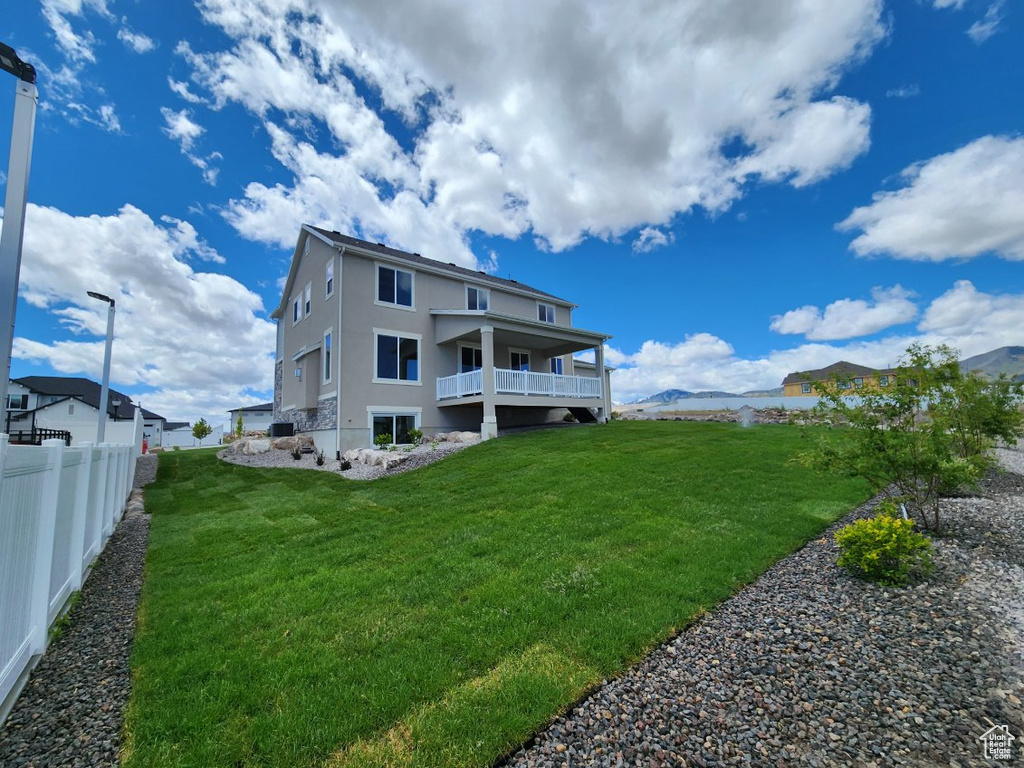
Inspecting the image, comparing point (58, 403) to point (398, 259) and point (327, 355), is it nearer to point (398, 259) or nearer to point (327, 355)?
point (327, 355)

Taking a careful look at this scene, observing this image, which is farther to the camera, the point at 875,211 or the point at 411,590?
the point at 875,211

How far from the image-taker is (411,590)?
4457 mm

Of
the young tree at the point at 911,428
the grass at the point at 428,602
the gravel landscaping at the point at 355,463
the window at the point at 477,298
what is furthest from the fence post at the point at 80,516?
the window at the point at 477,298

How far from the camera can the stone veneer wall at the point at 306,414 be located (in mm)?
16422

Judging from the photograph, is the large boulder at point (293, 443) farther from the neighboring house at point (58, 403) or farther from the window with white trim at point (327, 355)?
the neighboring house at point (58, 403)

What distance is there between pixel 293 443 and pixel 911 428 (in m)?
18.8

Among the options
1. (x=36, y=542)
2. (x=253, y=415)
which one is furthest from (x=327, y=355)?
(x=253, y=415)

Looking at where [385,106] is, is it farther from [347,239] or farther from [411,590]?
[411,590]

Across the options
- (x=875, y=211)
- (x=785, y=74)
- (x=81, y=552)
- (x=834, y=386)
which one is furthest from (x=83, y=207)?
(x=875, y=211)

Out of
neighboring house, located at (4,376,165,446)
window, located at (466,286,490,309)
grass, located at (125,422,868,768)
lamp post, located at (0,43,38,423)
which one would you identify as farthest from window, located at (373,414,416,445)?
neighboring house, located at (4,376,165,446)

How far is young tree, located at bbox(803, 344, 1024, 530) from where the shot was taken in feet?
16.8

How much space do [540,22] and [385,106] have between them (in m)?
7.46

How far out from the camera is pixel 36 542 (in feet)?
11.4

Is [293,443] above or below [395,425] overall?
below
